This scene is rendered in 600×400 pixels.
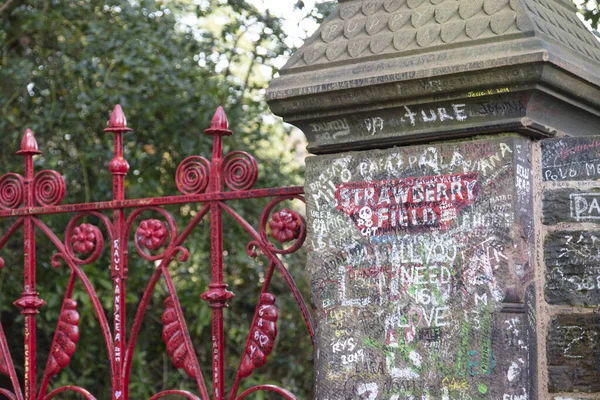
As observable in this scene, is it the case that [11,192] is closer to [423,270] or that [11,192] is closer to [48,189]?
[48,189]

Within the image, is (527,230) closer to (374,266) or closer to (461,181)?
(461,181)

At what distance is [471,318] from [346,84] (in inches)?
30.7

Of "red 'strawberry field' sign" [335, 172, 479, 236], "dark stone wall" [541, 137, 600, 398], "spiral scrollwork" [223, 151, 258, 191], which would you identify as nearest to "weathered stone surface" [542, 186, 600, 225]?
"dark stone wall" [541, 137, 600, 398]

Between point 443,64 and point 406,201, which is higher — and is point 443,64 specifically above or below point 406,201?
above

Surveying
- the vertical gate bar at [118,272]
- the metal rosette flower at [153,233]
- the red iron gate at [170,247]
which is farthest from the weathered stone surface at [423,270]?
the vertical gate bar at [118,272]

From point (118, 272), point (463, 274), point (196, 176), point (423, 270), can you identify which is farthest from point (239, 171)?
point (463, 274)

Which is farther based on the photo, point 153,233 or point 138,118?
point 138,118

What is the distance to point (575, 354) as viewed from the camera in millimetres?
2670

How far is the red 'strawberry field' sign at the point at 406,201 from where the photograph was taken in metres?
2.69

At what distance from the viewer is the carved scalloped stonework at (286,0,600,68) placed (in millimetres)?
2633

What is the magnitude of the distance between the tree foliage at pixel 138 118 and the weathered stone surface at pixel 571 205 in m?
2.97

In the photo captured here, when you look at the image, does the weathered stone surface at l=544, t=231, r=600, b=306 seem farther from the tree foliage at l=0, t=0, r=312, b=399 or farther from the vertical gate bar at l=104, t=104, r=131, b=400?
the tree foliage at l=0, t=0, r=312, b=399

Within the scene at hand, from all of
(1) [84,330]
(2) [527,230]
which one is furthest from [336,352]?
(1) [84,330]

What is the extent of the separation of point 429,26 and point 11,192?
1970 millimetres
